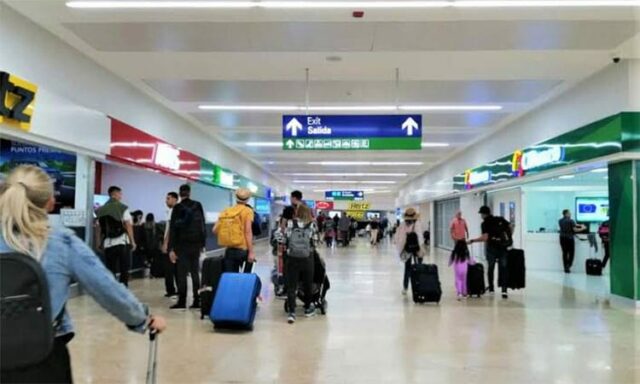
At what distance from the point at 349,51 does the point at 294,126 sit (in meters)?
2.21

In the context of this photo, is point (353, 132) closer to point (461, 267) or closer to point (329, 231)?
point (461, 267)

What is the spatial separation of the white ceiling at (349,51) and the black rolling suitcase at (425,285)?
2.83 m

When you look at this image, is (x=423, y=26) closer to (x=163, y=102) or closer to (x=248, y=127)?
(x=163, y=102)

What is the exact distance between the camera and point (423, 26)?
597 cm

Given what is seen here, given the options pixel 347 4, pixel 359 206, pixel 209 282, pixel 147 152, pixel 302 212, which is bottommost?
pixel 209 282

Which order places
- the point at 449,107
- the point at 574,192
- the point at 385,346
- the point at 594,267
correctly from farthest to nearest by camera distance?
the point at 574,192
the point at 594,267
the point at 449,107
the point at 385,346

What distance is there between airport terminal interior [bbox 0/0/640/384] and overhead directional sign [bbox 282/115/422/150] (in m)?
0.03

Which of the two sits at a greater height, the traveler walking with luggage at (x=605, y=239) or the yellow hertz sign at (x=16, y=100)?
the yellow hertz sign at (x=16, y=100)

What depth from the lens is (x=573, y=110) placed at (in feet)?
29.1

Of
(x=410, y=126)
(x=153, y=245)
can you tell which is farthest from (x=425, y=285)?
(x=153, y=245)

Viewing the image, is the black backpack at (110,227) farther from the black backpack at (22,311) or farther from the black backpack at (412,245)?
the black backpack at (22,311)

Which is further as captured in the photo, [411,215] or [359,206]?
[359,206]

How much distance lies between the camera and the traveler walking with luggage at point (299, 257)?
245 inches

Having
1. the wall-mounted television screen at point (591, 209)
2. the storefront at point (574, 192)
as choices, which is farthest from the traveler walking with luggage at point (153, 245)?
the wall-mounted television screen at point (591, 209)
